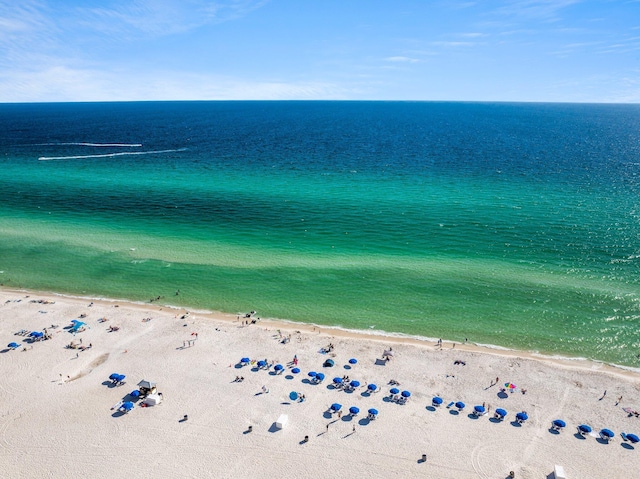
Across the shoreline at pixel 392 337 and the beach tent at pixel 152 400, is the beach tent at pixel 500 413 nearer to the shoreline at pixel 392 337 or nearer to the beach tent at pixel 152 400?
the shoreline at pixel 392 337

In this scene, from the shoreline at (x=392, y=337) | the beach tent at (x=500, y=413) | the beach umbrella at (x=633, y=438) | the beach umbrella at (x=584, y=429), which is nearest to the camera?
the beach umbrella at (x=633, y=438)

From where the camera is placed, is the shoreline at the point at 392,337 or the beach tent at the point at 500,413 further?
the shoreline at the point at 392,337

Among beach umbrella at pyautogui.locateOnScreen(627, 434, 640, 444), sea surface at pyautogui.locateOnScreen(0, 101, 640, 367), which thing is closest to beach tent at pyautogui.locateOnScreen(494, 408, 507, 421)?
beach umbrella at pyautogui.locateOnScreen(627, 434, 640, 444)

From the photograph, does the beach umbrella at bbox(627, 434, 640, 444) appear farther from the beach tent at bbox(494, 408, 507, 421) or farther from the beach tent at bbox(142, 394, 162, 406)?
the beach tent at bbox(142, 394, 162, 406)

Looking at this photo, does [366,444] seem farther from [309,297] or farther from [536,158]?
[536,158]

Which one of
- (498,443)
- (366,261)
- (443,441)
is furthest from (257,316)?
(498,443)

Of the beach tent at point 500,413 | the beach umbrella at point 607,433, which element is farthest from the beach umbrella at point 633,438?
the beach tent at point 500,413
